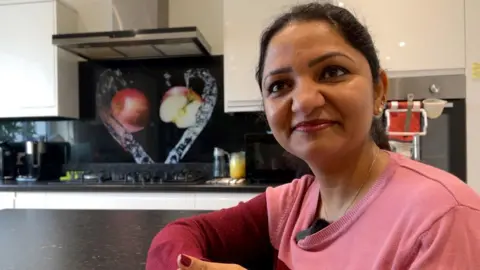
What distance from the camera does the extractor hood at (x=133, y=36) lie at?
2.44 m

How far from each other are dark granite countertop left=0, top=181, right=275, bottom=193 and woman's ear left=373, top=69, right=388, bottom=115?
5.05 ft

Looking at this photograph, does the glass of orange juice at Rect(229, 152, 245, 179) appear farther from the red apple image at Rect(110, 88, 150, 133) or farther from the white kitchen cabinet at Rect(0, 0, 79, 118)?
the white kitchen cabinet at Rect(0, 0, 79, 118)

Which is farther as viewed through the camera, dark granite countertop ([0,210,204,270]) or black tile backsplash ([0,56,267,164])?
black tile backsplash ([0,56,267,164])

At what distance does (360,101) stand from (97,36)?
2220mm

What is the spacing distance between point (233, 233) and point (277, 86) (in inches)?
16.0

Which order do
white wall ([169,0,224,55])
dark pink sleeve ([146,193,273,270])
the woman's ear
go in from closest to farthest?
1. the woman's ear
2. dark pink sleeve ([146,193,273,270])
3. white wall ([169,0,224,55])

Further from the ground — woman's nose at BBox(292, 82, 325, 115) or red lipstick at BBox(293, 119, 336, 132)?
woman's nose at BBox(292, 82, 325, 115)

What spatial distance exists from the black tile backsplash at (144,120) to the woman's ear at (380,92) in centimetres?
206

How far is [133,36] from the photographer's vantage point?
2.45 meters

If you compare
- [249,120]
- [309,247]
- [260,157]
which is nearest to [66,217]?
[309,247]

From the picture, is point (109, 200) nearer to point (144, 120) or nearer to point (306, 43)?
point (144, 120)

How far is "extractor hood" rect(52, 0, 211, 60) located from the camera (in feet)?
8.02

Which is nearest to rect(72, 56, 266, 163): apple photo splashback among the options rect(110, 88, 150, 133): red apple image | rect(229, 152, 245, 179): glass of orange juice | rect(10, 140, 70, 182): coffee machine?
rect(110, 88, 150, 133): red apple image

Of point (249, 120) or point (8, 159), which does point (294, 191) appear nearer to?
point (249, 120)
